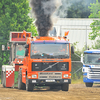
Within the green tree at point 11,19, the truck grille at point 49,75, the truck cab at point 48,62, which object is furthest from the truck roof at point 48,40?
the green tree at point 11,19

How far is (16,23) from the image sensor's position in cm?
3194

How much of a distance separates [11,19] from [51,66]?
49.1 ft

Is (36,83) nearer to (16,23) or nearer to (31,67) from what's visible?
(31,67)

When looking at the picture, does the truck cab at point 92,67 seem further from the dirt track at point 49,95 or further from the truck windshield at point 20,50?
the dirt track at point 49,95

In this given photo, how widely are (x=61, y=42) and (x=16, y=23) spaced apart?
47.6ft

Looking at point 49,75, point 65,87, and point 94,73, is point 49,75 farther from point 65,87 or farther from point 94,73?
point 94,73

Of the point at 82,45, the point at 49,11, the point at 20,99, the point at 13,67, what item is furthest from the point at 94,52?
the point at 20,99

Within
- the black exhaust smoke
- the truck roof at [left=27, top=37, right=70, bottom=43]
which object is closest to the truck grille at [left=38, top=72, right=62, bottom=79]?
the truck roof at [left=27, top=37, right=70, bottom=43]

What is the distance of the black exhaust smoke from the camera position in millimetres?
22562

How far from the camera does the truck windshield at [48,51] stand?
1775cm

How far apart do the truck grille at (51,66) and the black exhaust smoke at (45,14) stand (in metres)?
4.96

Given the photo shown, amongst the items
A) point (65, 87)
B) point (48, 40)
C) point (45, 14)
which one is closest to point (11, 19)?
point (45, 14)

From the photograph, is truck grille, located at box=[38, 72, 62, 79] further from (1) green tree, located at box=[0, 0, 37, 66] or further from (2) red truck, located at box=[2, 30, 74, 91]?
(1) green tree, located at box=[0, 0, 37, 66]

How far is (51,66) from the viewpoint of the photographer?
58.4 ft
